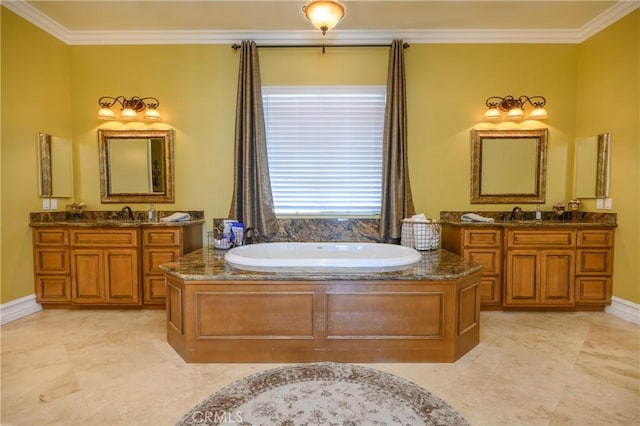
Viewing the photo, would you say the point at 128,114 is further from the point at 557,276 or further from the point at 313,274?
the point at 557,276

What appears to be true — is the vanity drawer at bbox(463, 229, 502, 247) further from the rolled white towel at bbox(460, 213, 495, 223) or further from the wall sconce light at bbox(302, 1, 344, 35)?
the wall sconce light at bbox(302, 1, 344, 35)

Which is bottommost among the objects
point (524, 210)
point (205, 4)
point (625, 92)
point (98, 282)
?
point (98, 282)

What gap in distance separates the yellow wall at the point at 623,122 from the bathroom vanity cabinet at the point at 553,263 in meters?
0.12

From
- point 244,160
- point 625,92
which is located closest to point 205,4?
point 244,160

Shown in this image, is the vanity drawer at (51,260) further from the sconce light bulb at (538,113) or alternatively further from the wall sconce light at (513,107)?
the sconce light bulb at (538,113)

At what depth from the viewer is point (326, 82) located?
139 inches

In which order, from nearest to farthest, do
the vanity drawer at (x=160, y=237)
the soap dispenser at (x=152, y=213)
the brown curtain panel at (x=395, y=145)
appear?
the vanity drawer at (x=160, y=237), the brown curtain panel at (x=395, y=145), the soap dispenser at (x=152, y=213)

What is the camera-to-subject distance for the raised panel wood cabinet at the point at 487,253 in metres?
3.17

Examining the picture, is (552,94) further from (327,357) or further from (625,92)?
Result: (327,357)

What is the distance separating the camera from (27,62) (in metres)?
3.10

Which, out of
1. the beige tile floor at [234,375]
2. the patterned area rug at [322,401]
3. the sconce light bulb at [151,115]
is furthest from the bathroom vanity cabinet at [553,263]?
the sconce light bulb at [151,115]

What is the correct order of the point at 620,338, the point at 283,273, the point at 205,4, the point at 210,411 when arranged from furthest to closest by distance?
1. the point at 205,4
2. the point at 620,338
3. the point at 283,273
4. the point at 210,411

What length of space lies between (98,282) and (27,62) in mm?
2215

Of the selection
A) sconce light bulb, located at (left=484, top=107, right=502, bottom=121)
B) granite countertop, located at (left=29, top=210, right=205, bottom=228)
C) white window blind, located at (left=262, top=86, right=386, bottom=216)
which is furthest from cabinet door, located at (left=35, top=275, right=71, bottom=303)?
sconce light bulb, located at (left=484, top=107, right=502, bottom=121)
